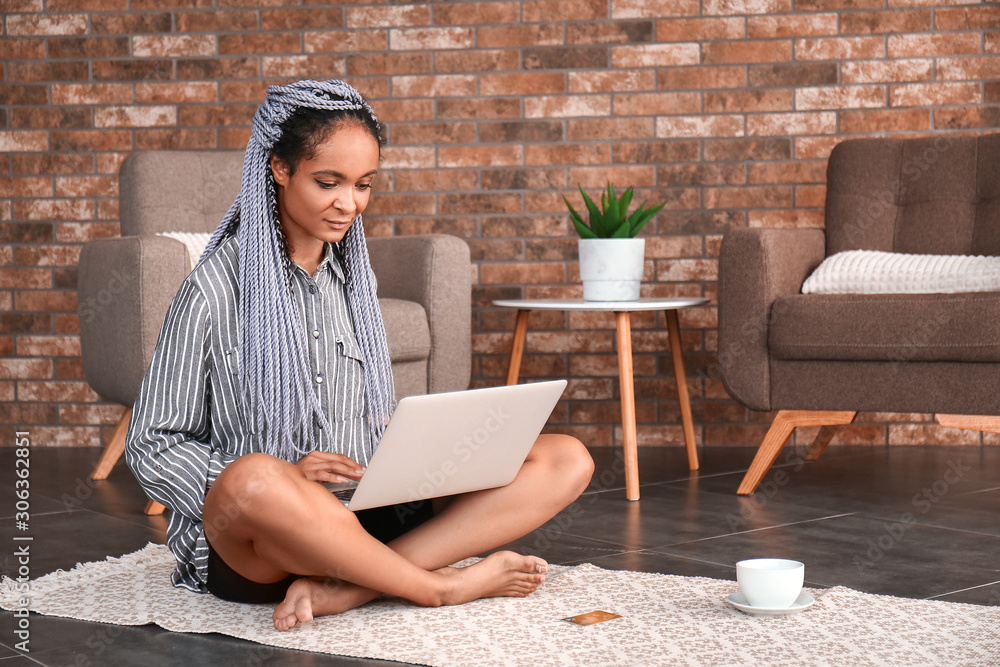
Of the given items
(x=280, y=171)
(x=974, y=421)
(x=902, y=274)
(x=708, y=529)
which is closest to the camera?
(x=280, y=171)

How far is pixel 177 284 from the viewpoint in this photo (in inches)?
94.2

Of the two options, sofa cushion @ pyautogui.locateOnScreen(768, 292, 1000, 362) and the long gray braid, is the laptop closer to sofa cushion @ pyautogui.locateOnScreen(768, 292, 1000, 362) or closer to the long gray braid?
the long gray braid

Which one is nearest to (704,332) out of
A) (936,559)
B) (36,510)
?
(936,559)

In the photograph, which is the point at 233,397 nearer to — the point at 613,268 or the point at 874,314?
the point at 613,268

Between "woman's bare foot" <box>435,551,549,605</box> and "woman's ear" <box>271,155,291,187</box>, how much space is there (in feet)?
1.98

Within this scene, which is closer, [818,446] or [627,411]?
[627,411]

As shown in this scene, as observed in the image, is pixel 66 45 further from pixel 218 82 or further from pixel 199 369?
pixel 199 369

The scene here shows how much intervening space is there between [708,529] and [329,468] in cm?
100

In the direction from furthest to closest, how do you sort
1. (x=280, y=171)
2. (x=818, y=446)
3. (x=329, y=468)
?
1. (x=818, y=446)
2. (x=280, y=171)
3. (x=329, y=468)

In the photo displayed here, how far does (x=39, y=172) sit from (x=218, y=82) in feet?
2.09

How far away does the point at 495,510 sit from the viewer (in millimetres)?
1611

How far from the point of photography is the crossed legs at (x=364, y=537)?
133cm

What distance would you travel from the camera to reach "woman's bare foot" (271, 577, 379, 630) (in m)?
1.46

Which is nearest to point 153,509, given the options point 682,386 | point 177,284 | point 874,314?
point 177,284
